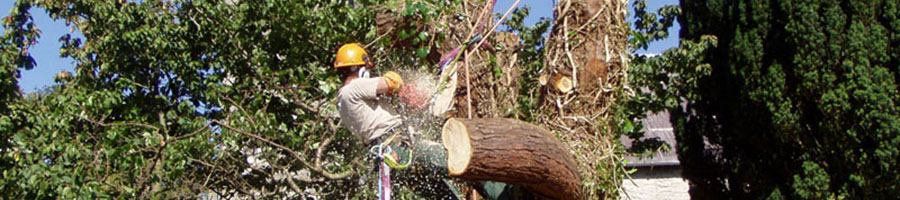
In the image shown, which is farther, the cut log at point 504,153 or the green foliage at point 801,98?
the green foliage at point 801,98

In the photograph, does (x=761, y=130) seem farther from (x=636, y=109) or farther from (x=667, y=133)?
(x=667, y=133)

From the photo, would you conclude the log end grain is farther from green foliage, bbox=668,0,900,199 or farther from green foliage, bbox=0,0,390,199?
green foliage, bbox=668,0,900,199

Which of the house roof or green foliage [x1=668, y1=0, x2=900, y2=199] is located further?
the house roof

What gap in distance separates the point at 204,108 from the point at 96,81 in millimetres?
974

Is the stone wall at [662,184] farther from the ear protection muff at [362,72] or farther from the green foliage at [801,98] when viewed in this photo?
the ear protection muff at [362,72]

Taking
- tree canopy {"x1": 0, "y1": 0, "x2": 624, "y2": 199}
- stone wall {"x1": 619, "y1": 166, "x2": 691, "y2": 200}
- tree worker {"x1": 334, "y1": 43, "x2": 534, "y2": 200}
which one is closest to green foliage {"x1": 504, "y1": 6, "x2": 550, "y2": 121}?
tree canopy {"x1": 0, "y1": 0, "x2": 624, "y2": 199}

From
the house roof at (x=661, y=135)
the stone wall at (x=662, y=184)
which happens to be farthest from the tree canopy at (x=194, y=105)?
the stone wall at (x=662, y=184)

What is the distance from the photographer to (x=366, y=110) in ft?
19.0

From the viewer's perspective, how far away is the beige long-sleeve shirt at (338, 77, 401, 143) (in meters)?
5.70

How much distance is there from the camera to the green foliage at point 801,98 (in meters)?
7.51

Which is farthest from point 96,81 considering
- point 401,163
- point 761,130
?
point 761,130

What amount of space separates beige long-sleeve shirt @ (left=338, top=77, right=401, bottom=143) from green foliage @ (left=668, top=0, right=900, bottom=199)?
101 inches

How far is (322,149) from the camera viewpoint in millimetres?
7176

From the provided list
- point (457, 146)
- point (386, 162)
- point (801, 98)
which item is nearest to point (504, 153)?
point (457, 146)
